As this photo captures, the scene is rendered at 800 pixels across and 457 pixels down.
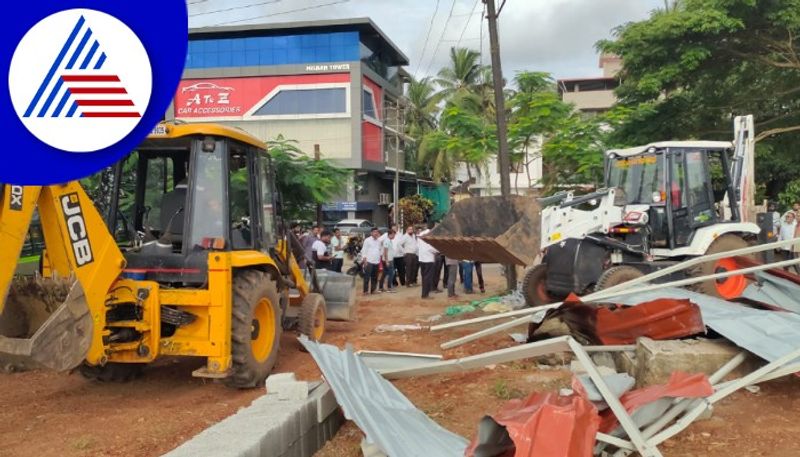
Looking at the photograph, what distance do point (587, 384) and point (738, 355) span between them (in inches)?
70.2

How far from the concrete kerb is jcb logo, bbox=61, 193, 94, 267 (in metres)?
1.74

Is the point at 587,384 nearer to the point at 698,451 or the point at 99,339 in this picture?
the point at 698,451

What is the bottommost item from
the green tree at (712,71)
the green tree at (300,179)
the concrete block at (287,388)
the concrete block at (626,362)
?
the concrete block at (626,362)

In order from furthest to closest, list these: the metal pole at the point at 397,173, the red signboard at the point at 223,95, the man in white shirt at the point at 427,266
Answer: the red signboard at the point at 223,95 < the metal pole at the point at 397,173 < the man in white shirt at the point at 427,266

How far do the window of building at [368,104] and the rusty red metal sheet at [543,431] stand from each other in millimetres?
33310

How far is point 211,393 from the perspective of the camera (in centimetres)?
622

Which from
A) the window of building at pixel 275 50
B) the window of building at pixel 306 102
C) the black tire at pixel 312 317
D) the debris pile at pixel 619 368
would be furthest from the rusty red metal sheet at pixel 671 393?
the window of building at pixel 275 50

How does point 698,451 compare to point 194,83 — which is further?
point 194,83

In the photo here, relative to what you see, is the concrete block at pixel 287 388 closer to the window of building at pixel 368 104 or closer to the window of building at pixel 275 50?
the window of building at pixel 368 104

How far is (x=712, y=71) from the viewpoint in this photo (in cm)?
1577

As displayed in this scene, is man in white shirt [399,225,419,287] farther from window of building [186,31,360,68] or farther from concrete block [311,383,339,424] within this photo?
window of building [186,31,360,68]

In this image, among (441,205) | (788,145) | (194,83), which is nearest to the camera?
(788,145)

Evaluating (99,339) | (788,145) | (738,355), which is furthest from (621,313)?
(788,145)

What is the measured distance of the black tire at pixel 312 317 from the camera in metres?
8.09
